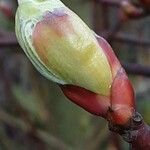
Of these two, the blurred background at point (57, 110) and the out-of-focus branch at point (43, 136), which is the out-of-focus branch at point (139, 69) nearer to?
the blurred background at point (57, 110)

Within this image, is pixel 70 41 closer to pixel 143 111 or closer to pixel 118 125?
pixel 118 125

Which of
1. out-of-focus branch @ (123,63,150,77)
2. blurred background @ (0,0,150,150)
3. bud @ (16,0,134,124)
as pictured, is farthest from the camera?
blurred background @ (0,0,150,150)

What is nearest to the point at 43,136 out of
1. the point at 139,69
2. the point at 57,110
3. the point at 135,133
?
the point at 57,110

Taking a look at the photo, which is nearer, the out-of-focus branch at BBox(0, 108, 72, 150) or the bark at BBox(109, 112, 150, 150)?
the bark at BBox(109, 112, 150, 150)

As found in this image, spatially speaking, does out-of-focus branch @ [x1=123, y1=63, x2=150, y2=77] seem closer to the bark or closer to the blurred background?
the bark

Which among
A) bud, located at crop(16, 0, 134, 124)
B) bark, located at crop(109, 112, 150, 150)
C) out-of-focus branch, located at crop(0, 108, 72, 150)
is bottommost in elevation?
out-of-focus branch, located at crop(0, 108, 72, 150)

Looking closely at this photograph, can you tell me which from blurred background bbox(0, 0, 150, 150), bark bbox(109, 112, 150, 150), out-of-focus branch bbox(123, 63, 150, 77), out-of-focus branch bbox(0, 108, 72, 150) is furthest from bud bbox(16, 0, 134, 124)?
out-of-focus branch bbox(0, 108, 72, 150)

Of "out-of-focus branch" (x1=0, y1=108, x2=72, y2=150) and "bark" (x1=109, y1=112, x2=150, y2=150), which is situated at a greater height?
"bark" (x1=109, y1=112, x2=150, y2=150)

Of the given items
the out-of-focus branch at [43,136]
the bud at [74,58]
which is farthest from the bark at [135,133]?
the out-of-focus branch at [43,136]
